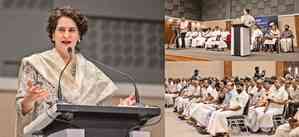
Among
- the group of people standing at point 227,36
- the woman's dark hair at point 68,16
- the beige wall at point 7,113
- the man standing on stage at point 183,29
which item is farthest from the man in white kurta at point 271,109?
the beige wall at point 7,113

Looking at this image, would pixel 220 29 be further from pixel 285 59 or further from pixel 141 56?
pixel 141 56

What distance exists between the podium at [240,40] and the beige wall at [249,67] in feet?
0.31

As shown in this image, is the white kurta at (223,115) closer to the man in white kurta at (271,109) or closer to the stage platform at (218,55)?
the man in white kurta at (271,109)

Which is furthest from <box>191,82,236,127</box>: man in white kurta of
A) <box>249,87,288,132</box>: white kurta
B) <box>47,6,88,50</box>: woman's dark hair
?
<box>47,6,88,50</box>: woman's dark hair

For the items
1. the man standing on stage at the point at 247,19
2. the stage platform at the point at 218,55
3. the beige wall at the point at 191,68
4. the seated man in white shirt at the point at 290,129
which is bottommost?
the seated man in white shirt at the point at 290,129

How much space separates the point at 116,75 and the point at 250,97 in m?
1.45

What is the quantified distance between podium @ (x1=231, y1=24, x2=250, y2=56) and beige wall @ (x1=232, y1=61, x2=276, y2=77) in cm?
9

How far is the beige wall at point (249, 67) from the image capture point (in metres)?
4.46

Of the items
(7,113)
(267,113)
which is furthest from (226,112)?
(7,113)

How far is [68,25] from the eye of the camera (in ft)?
11.5

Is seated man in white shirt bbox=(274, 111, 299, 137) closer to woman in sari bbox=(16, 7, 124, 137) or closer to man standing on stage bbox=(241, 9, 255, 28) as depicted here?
man standing on stage bbox=(241, 9, 255, 28)

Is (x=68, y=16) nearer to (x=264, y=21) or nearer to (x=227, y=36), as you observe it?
(x=227, y=36)

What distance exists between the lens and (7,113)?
11.9 feet

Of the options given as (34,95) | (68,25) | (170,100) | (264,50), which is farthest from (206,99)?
(34,95)
